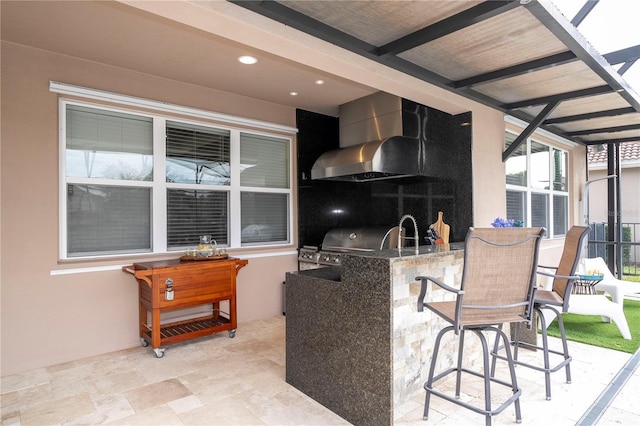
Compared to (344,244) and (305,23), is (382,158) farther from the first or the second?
(305,23)

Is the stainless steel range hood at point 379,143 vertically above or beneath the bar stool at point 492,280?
above

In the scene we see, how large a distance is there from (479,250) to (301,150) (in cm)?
330

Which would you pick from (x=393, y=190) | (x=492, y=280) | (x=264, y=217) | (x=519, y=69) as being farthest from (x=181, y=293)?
(x=519, y=69)

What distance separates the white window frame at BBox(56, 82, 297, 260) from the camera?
3.18 meters

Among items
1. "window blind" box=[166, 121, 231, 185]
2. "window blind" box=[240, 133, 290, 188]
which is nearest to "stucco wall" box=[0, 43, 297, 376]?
"window blind" box=[166, 121, 231, 185]

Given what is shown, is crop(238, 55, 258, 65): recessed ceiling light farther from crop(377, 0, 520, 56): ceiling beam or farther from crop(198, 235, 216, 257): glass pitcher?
crop(198, 235, 216, 257): glass pitcher

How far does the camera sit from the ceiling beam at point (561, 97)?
3686 millimetres

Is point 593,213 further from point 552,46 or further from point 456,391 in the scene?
point 456,391

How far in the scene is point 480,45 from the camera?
9.17 ft

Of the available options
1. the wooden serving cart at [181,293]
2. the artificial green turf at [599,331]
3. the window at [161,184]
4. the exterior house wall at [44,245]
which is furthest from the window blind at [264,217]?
the artificial green turf at [599,331]

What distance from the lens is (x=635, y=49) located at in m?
2.95

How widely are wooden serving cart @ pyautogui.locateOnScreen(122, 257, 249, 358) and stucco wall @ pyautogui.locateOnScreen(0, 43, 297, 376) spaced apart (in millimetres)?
241

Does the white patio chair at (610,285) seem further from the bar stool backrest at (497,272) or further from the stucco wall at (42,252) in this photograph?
the stucco wall at (42,252)

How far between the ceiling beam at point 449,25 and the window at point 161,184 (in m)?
2.19
